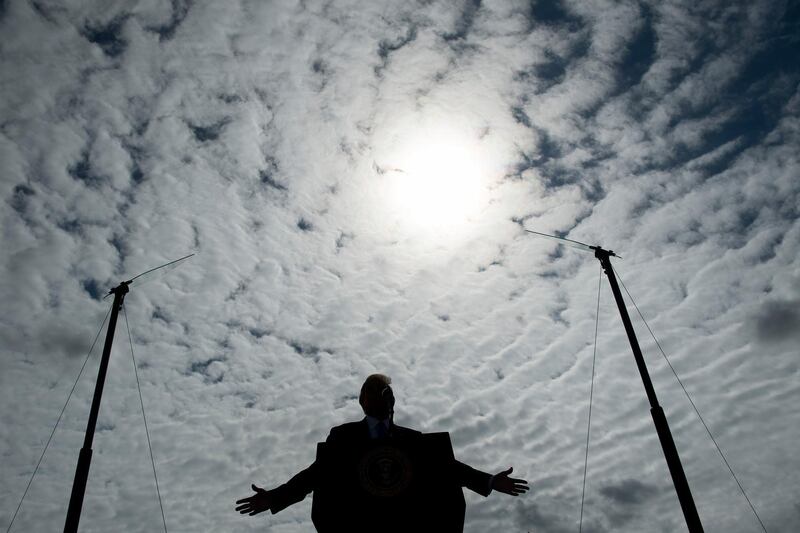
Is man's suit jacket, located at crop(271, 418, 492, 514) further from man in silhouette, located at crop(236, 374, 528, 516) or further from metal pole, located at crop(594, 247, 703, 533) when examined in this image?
metal pole, located at crop(594, 247, 703, 533)

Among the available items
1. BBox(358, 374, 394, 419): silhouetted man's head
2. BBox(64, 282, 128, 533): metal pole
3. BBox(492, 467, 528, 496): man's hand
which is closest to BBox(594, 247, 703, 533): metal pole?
BBox(492, 467, 528, 496): man's hand

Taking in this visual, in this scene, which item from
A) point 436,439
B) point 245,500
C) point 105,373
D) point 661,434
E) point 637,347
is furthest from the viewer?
point 105,373

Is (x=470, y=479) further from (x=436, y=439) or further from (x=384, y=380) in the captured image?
(x=384, y=380)

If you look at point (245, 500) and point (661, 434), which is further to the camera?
point (661, 434)

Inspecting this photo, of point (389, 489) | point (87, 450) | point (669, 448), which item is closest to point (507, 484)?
point (389, 489)

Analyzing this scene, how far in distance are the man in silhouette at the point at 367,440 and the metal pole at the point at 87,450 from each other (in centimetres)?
767

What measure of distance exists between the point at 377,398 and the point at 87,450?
9519 mm

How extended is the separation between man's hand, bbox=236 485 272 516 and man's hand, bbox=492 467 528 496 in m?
2.30

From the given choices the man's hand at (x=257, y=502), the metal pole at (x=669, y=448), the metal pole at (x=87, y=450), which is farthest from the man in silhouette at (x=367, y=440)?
the metal pole at (x=87, y=450)

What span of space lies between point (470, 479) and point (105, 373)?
37.7 feet

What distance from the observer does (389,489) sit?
387cm

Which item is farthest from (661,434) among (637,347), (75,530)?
(75,530)

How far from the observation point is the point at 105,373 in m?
12.1

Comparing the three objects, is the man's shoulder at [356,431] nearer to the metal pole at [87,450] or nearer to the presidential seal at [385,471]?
the presidential seal at [385,471]
